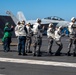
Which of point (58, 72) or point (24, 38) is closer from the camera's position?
point (58, 72)

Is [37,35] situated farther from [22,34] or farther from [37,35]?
[22,34]

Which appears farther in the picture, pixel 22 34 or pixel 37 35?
pixel 22 34

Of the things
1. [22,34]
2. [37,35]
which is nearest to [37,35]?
[37,35]

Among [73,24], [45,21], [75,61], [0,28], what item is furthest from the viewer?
[45,21]

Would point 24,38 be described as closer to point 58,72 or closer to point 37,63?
point 37,63

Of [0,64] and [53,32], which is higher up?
[53,32]

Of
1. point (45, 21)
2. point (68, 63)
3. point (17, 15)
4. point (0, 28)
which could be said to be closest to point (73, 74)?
point (68, 63)

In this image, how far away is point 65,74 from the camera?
36.0 ft

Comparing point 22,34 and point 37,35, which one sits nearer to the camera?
point 37,35

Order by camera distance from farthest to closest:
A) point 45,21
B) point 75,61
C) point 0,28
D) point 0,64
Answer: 1. point 45,21
2. point 0,28
3. point 75,61
4. point 0,64

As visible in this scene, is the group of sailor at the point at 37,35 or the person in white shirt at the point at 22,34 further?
the person in white shirt at the point at 22,34

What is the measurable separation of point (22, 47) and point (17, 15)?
4496 cm

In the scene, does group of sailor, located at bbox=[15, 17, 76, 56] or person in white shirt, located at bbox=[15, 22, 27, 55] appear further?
person in white shirt, located at bbox=[15, 22, 27, 55]

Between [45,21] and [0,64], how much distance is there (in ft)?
139
